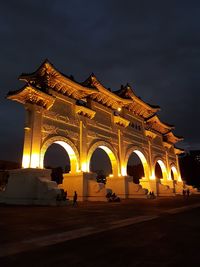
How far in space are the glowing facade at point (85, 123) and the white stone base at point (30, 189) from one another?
0.84 m

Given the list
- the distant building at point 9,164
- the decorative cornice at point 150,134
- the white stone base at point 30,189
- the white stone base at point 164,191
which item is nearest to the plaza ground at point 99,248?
the white stone base at point 30,189

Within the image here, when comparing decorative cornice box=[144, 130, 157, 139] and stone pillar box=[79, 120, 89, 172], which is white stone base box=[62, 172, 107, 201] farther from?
decorative cornice box=[144, 130, 157, 139]

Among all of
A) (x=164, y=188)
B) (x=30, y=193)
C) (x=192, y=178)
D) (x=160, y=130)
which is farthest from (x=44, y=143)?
(x=192, y=178)

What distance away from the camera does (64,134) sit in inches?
754

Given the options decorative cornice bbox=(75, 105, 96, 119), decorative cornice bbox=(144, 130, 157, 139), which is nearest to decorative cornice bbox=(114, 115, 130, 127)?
decorative cornice bbox=(75, 105, 96, 119)

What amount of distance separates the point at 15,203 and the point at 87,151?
25.9ft

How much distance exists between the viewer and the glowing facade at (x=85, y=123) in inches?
675

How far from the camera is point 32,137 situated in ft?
54.5

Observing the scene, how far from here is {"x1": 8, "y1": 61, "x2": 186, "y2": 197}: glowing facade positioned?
17.2 metres

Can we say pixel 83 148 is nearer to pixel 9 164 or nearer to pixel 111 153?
pixel 111 153

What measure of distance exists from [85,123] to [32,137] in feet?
19.8

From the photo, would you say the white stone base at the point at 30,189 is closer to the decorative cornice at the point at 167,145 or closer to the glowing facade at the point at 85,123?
the glowing facade at the point at 85,123

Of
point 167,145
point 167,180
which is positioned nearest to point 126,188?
point 167,180

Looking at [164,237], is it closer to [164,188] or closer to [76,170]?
[76,170]
